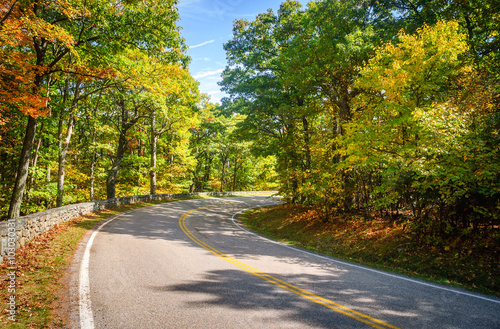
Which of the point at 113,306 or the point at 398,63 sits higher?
the point at 398,63

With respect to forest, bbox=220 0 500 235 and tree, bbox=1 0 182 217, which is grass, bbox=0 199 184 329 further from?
forest, bbox=220 0 500 235

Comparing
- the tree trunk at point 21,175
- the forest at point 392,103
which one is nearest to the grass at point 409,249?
the forest at point 392,103

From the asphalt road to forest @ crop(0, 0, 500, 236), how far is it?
3214 millimetres

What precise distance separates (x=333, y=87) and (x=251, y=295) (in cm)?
1078

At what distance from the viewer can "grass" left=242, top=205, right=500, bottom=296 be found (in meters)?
6.34

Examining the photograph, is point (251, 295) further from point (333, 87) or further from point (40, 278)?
point (333, 87)

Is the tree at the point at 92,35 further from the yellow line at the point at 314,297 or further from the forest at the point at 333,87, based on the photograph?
the yellow line at the point at 314,297

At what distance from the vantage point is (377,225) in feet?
34.0

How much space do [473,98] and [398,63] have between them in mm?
2447

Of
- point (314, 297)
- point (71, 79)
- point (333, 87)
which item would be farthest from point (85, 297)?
point (71, 79)

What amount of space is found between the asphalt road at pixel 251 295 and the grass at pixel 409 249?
1.12m

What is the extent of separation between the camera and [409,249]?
26.3 feet

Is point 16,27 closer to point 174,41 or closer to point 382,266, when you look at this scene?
point 174,41

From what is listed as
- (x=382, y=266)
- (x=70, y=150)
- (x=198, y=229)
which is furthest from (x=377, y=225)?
(x=70, y=150)
